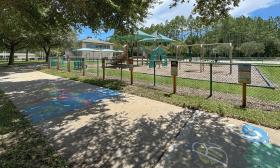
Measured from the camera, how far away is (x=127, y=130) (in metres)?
5.86

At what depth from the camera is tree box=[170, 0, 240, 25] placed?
897 cm

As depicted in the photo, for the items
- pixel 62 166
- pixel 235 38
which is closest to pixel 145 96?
pixel 62 166

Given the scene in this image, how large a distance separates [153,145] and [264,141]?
2.12m

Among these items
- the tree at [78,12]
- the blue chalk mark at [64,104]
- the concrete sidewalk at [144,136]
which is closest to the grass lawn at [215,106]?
the concrete sidewalk at [144,136]

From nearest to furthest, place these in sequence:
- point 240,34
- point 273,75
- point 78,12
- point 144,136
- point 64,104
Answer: point 144,136
point 64,104
point 78,12
point 273,75
point 240,34

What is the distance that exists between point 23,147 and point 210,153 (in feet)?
10.9

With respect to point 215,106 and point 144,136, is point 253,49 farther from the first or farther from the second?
point 144,136

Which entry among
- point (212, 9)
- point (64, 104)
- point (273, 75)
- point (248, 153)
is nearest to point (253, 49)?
point (273, 75)

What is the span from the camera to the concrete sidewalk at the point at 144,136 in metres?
4.34

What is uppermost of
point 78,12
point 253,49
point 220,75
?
point 253,49

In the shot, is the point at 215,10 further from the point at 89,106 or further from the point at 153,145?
the point at 153,145

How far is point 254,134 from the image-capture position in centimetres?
549

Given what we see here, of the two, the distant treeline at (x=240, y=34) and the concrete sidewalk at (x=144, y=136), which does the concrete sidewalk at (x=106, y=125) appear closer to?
the concrete sidewalk at (x=144, y=136)

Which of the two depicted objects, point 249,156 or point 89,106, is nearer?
point 249,156
